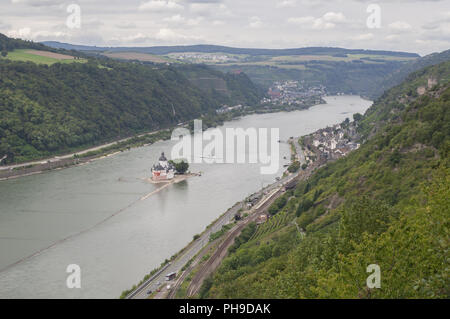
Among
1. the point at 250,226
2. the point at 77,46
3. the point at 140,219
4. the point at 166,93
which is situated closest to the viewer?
the point at 250,226

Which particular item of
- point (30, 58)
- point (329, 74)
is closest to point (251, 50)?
point (329, 74)

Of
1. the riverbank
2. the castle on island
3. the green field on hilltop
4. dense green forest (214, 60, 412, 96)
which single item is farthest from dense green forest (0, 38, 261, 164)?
dense green forest (214, 60, 412, 96)

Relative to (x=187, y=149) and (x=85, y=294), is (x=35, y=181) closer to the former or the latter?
(x=187, y=149)

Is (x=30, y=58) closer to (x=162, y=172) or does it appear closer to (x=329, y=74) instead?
(x=162, y=172)

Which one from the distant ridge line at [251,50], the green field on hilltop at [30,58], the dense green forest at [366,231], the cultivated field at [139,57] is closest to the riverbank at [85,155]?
the green field on hilltop at [30,58]

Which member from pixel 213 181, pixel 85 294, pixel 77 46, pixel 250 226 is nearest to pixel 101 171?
pixel 213 181
